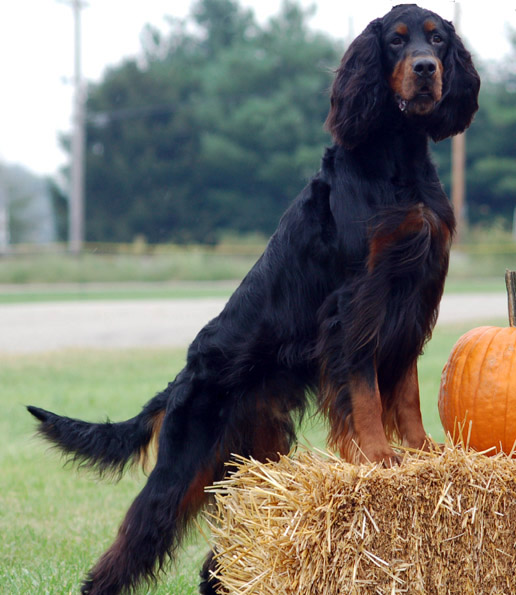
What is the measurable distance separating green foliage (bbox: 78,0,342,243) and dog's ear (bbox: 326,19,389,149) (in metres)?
36.0

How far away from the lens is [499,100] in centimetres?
4006

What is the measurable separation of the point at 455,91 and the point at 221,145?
3791 centimetres

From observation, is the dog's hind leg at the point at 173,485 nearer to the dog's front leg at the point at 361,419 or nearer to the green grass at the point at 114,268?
the dog's front leg at the point at 361,419

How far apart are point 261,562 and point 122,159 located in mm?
39186

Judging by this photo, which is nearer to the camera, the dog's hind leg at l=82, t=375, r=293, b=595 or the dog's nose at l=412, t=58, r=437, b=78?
the dog's nose at l=412, t=58, r=437, b=78

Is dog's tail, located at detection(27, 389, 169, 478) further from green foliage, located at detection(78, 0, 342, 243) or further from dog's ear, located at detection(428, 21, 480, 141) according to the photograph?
green foliage, located at detection(78, 0, 342, 243)

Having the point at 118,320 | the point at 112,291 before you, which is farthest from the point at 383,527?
the point at 112,291

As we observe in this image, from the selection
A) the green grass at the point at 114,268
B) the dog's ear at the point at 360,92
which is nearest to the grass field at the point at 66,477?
the dog's ear at the point at 360,92

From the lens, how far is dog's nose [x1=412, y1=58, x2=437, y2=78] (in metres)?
2.74

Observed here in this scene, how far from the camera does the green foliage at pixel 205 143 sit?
40188 mm

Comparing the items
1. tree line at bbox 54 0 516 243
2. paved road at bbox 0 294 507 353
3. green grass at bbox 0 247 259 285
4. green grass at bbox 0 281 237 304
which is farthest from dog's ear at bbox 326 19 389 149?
tree line at bbox 54 0 516 243

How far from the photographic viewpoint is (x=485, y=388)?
3.04 meters

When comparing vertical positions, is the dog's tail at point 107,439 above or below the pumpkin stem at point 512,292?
below

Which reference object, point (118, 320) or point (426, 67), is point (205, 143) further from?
point (426, 67)
